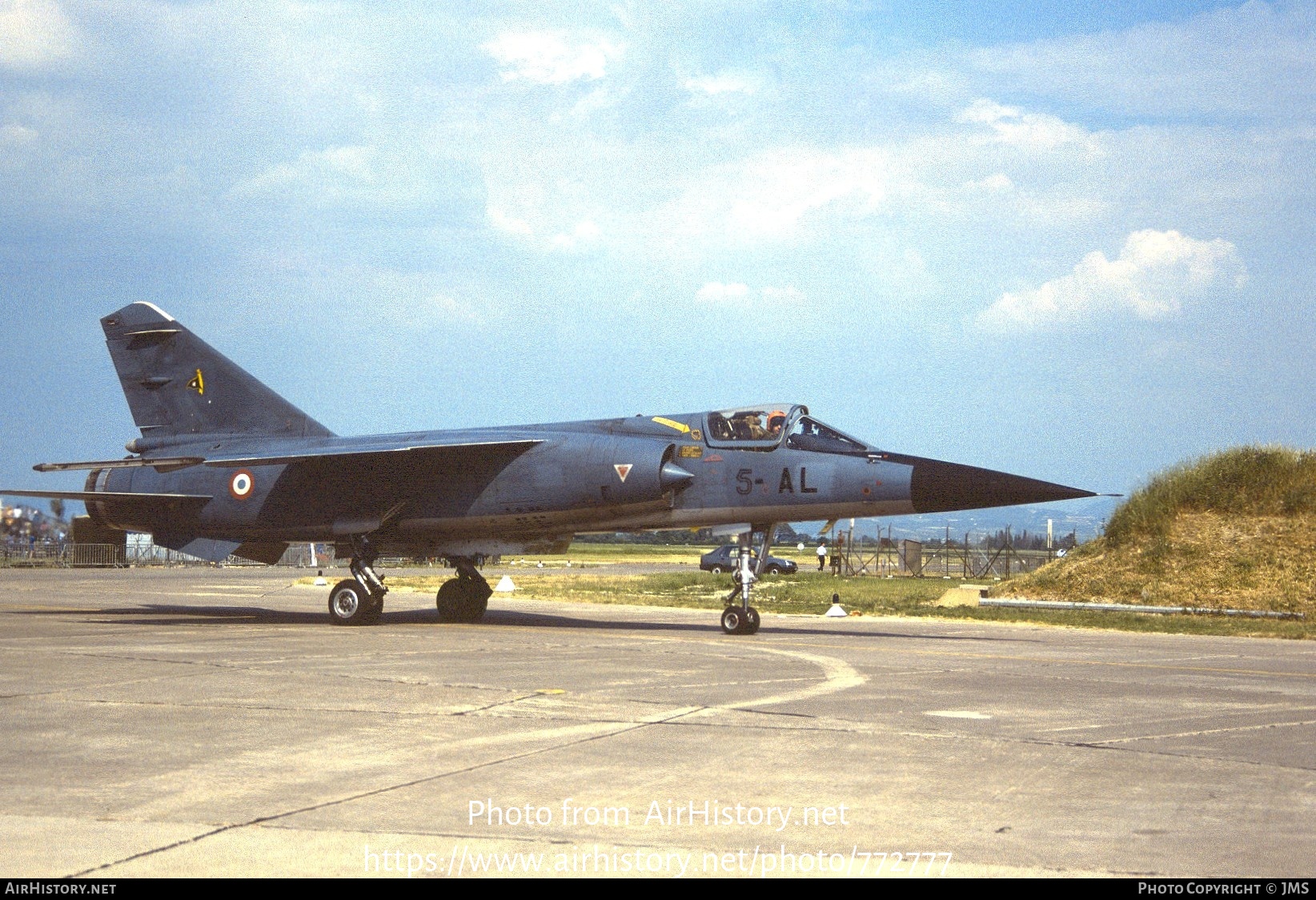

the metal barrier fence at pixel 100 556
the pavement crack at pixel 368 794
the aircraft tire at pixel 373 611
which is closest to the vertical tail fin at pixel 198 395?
the aircraft tire at pixel 373 611

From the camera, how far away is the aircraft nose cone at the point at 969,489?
52.9 ft

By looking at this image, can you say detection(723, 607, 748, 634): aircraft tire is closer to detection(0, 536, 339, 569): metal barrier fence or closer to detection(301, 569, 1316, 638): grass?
detection(301, 569, 1316, 638): grass

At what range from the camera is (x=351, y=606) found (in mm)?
19672

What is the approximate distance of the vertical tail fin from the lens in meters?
22.4

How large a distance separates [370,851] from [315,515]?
16.0 m

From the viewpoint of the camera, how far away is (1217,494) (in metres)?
29.0

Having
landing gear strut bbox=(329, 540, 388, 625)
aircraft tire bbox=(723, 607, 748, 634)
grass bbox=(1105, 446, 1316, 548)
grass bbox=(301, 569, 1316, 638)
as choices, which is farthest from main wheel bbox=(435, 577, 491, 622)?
grass bbox=(1105, 446, 1316, 548)

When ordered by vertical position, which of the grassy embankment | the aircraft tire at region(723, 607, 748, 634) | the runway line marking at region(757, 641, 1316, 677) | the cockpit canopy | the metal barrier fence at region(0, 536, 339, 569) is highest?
the cockpit canopy

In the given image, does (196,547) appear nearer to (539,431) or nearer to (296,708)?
(539,431)

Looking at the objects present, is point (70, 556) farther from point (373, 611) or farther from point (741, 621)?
point (741, 621)

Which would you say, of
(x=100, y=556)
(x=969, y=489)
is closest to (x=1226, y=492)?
(x=969, y=489)

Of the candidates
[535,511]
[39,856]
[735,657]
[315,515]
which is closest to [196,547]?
[315,515]

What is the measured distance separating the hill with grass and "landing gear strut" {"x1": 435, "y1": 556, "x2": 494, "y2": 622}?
42.6 feet
